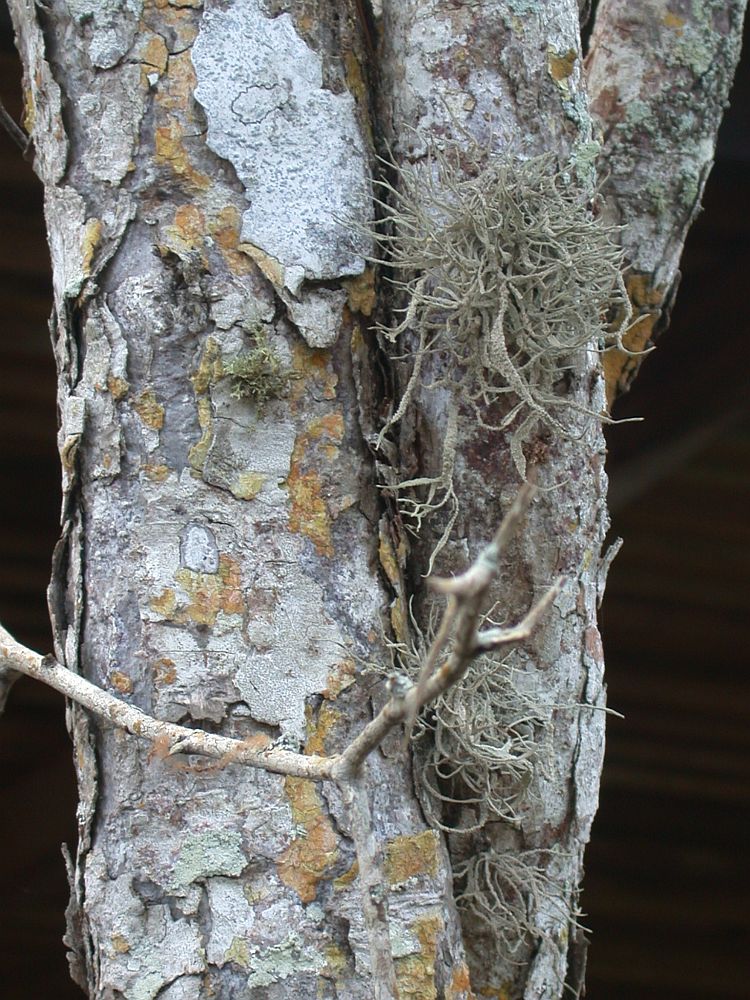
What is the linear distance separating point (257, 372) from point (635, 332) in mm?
548

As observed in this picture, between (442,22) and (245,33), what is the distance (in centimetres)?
16

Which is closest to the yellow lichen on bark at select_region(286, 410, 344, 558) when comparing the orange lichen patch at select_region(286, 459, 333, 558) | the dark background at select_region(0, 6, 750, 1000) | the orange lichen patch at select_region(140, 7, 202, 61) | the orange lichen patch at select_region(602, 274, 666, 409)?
the orange lichen patch at select_region(286, 459, 333, 558)

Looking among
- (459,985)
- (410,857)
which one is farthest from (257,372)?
(459,985)

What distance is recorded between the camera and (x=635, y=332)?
124 cm

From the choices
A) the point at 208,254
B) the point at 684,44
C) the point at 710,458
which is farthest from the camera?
the point at 710,458

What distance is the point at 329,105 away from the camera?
0.90 meters

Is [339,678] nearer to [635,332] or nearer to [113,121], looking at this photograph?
[113,121]

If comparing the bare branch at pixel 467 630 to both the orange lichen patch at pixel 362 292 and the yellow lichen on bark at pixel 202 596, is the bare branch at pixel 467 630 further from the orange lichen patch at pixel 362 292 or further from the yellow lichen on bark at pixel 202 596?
the orange lichen patch at pixel 362 292

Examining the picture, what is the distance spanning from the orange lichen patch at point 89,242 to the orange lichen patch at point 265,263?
0.37 feet

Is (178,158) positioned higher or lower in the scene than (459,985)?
higher

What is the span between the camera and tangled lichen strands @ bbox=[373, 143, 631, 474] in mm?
847

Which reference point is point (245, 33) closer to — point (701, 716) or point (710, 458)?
point (710, 458)

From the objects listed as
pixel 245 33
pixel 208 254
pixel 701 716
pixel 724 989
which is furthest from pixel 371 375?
pixel 724 989

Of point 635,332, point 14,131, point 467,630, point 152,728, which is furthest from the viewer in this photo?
point 635,332
